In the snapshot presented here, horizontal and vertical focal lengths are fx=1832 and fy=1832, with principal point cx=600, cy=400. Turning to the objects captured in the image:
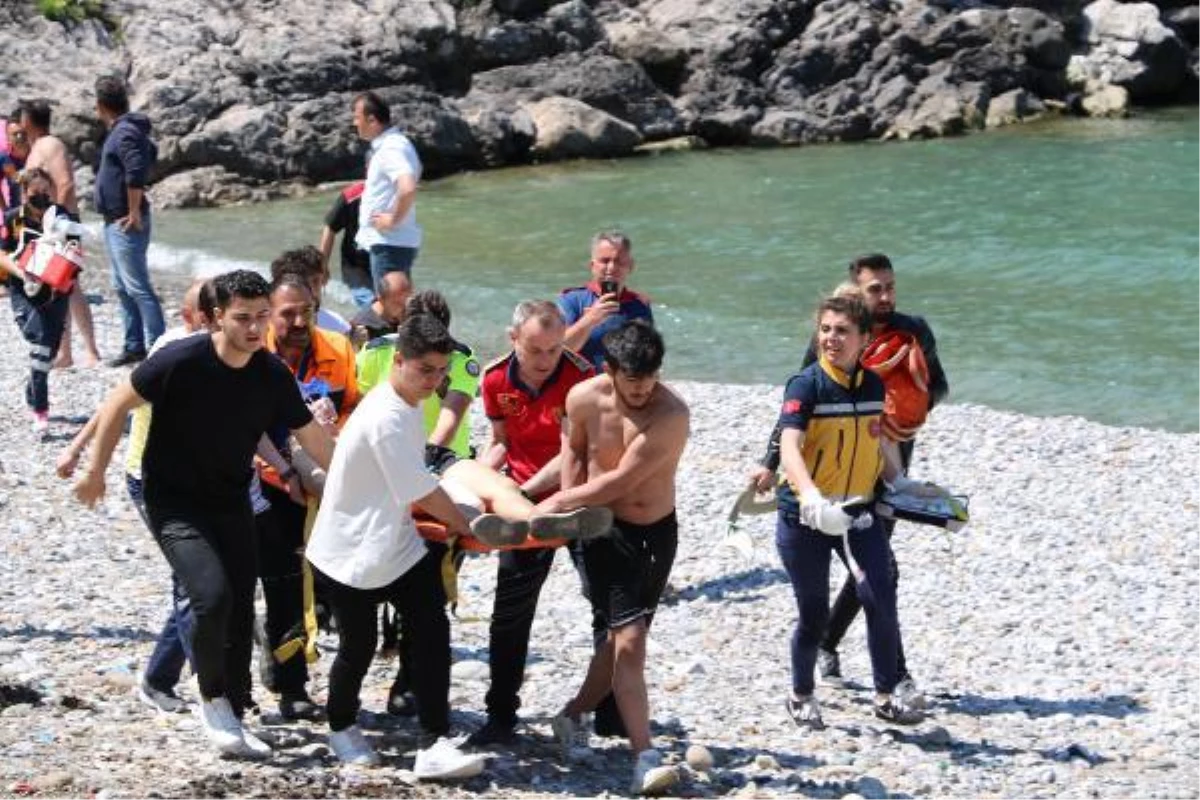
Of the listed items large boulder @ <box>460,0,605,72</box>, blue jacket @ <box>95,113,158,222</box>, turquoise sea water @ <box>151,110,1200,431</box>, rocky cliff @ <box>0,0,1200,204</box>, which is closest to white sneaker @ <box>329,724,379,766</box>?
blue jacket @ <box>95,113,158,222</box>

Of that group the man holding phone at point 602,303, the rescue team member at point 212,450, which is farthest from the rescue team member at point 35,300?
the rescue team member at point 212,450

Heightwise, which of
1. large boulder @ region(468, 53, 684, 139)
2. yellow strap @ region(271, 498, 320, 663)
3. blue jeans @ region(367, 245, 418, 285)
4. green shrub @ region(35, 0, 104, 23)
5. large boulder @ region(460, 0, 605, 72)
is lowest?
yellow strap @ region(271, 498, 320, 663)

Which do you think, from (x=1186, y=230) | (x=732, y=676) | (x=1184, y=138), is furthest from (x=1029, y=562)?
(x=1184, y=138)

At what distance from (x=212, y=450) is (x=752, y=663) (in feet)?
10.9

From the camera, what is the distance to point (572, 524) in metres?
6.70

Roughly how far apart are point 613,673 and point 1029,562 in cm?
449

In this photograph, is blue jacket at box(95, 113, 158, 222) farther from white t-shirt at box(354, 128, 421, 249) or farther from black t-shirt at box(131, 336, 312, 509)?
black t-shirt at box(131, 336, 312, 509)

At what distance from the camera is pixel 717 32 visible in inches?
1513

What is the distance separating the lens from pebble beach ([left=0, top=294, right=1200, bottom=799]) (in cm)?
691

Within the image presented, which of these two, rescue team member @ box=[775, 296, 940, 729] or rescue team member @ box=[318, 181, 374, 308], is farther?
rescue team member @ box=[318, 181, 374, 308]

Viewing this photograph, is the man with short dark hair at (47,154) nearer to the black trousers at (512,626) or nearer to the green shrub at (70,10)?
the black trousers at (512,626)

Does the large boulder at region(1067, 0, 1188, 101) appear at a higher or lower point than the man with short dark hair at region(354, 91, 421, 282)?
higher

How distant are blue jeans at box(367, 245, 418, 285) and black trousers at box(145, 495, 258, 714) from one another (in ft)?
20.0

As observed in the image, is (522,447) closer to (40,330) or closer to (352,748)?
(352,748)
